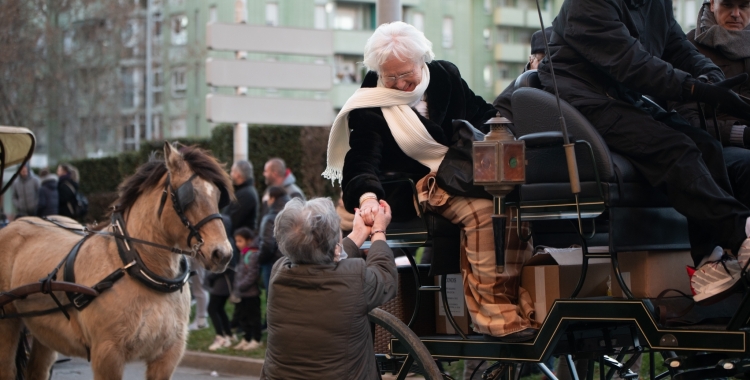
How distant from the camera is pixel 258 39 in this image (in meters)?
13.0

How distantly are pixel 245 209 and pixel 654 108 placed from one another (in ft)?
22.0

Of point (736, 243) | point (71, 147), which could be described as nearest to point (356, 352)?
point (736, 243)

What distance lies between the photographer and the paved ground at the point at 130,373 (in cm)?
998

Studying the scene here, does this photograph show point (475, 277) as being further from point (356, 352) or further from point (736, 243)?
point (736, 243)

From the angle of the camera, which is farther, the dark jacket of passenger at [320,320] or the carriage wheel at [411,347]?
the carriage wheel at [411,347]

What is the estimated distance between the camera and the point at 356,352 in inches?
165

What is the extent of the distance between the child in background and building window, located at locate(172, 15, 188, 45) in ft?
126

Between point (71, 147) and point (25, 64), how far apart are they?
8.26 m

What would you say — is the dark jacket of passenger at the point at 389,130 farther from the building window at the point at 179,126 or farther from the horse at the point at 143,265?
the building window at the point at 179,126

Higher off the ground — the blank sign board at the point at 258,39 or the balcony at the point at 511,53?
the balcony at the point at 511,53

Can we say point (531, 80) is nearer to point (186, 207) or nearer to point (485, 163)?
point (485, 163)

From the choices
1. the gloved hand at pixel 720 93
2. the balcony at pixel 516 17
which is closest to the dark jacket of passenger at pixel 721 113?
the gloved hand at pixel 720 93

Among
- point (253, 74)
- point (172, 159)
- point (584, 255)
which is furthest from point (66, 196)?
point (584, 255)

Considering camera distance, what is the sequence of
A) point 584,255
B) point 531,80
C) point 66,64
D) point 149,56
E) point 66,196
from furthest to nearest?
point 149,56 < point 66,64 < point 66,196 < point 531,80 < point 584,255
